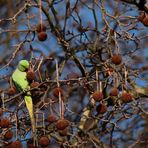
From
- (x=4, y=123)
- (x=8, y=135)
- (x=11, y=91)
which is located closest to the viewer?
(x=4, y=123)

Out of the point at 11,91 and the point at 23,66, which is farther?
the point at 11,91

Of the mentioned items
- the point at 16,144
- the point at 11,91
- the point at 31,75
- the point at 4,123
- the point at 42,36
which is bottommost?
the point at 16,144

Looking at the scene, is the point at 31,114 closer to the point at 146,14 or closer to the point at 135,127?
the point at 146,14

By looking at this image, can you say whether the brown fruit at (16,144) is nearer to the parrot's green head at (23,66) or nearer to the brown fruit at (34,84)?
the brown fruit at (34,84)

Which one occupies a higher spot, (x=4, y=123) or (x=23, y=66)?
(x=23, y=66)

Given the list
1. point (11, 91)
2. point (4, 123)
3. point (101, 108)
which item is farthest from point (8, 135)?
point (101, 108)

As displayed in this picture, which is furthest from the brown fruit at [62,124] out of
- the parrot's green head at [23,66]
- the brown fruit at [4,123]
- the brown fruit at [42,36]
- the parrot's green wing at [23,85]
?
the brown fruit at [42,36]

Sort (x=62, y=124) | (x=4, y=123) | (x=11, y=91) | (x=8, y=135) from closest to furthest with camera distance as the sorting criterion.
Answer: (x=62, y=124) → (x=4, y=123) → (x=8, y=135) → (x=11, y=91)

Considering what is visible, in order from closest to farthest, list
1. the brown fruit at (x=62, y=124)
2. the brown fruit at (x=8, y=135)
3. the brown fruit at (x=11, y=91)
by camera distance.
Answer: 1. the brown fruit at (x=62, y=124)
2. the brown fruit at (x=8, y=135)
3. the brown fruit at (x=11, y=91)

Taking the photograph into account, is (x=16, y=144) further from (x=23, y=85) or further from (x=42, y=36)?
(x=42, y=36)

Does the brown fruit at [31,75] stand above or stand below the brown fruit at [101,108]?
above

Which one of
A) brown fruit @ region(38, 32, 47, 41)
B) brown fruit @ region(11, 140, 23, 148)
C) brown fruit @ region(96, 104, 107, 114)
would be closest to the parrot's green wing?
brown fruit @ region(11, 140, 23, 148)

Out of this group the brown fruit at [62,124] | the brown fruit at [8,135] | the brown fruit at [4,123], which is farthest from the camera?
A: the brown fruit at [8,135]

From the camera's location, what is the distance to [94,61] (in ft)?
12.7
